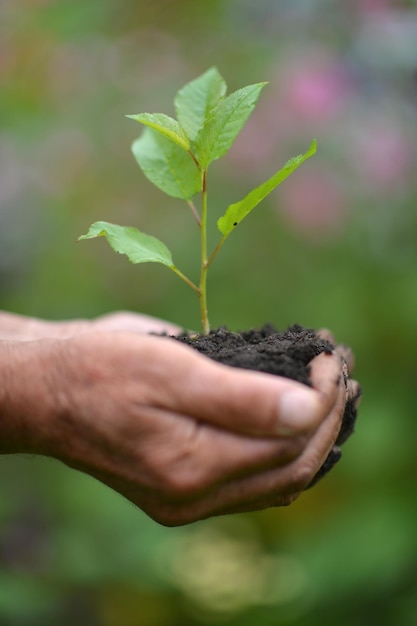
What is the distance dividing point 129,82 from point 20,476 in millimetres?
1665

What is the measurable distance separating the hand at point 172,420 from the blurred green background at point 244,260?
112 cm

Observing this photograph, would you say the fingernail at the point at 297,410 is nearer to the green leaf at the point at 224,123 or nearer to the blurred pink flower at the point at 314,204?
the green leaf at the point at 224,123

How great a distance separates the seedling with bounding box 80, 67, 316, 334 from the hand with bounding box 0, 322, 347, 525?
22cm

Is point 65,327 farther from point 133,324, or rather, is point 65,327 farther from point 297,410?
point 297,410

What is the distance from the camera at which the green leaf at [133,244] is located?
4.14ft

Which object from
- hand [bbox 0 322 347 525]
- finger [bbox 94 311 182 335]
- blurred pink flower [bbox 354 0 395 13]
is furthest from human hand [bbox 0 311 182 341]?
blurred pink flower [bbox 354 0 395 13]

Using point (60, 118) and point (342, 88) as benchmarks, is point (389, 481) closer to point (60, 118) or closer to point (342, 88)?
point (342, 88)

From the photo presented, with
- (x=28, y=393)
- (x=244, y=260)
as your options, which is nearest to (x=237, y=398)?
(x=28, y=393)

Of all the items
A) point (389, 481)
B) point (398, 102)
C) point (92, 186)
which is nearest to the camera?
point (389, 481)

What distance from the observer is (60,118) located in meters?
3.35

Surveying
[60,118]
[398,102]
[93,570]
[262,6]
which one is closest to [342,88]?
[398,102]

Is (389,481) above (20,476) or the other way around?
above

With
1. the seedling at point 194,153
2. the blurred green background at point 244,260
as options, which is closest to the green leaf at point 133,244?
the seedling at point 194,153

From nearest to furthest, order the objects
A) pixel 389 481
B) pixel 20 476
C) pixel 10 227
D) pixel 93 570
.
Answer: pixel 93 570, pixel 389 481, pixel 20 476, pixel 10 227
